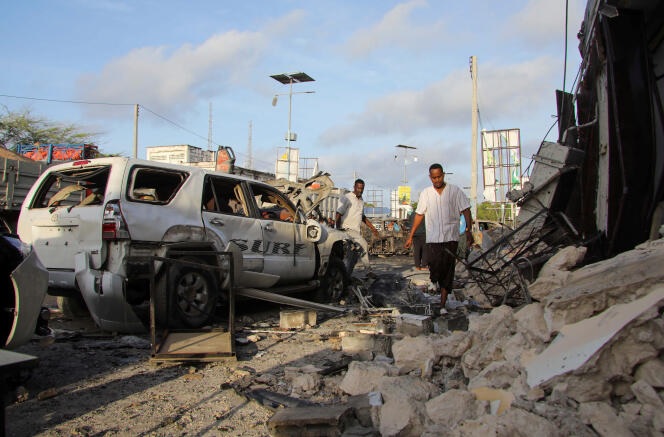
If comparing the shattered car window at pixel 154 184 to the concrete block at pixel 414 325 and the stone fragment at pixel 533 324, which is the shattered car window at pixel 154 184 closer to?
the concrete block at pixel 414 325

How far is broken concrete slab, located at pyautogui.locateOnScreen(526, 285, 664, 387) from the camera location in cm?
265

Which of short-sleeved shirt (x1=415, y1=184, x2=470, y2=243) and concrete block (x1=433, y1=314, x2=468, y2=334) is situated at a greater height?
short-sleeved shirt (x1=415, y1=184, x2=470, y2=243)

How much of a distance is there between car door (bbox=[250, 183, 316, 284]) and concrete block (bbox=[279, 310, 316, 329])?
78cm

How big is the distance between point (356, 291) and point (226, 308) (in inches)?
75.0

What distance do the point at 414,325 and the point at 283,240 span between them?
2607mm

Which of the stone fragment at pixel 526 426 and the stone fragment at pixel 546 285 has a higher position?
the stone fragment at pixel 546 285

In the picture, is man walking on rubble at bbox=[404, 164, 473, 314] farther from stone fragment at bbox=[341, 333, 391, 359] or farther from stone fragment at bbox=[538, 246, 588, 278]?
stone fragment at bbox=[341, 333, 391, 359]

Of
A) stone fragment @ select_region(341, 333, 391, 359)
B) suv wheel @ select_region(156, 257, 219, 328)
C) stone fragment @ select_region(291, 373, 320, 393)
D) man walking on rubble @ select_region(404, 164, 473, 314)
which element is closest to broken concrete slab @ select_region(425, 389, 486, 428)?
stone fragment @ select_region(291, 373, 320, 393)

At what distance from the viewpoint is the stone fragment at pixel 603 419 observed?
7.69 feet

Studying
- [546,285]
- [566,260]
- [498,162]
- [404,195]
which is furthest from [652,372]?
[404,195]

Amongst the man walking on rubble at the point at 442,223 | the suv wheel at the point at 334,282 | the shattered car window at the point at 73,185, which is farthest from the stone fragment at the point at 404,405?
the suv wheel at the point at 334,282

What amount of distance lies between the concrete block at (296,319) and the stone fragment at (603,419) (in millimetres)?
4069

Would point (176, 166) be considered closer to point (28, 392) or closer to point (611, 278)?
point (28, 392)

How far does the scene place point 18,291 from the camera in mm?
3713
